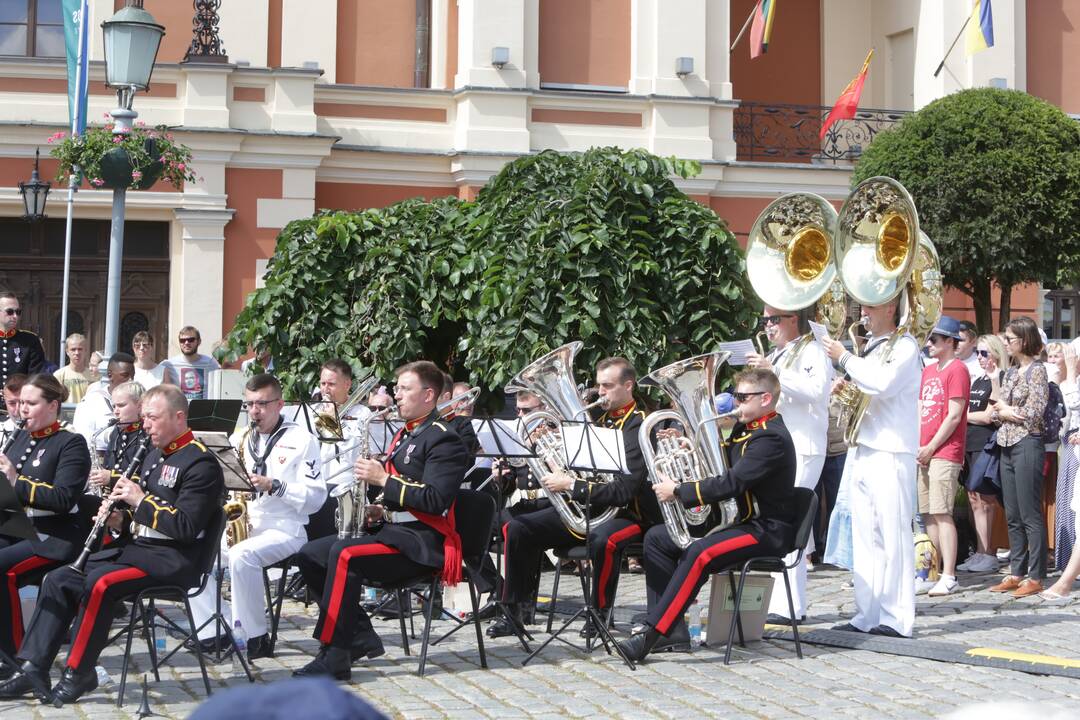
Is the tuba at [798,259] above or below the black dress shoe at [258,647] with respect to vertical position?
above

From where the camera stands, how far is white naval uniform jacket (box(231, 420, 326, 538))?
789 cm

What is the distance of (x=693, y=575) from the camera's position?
7.37m

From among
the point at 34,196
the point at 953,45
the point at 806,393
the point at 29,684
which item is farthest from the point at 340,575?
the point at 953,45

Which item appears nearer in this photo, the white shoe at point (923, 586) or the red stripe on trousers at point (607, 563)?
the red stripe on trousers at point (607, 563)

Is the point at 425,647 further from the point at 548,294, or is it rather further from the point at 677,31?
the point at 677,31

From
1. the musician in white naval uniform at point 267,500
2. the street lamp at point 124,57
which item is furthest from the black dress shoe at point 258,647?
the street lamp at point 124,57

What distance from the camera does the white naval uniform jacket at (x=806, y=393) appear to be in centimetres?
837

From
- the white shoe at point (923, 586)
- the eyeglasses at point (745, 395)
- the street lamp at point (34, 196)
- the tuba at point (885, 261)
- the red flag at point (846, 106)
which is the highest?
the red flag at point (846, 106)

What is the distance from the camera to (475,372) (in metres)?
12.1

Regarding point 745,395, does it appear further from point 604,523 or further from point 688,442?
point 604,523

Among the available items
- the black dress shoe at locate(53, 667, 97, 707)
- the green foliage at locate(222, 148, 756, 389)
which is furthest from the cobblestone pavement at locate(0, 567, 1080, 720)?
the green foliage at locate(222, 148, 756, 389)

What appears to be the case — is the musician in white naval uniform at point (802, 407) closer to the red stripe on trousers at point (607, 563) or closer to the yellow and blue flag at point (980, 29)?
the red stripe on trousers at point (607, 563)

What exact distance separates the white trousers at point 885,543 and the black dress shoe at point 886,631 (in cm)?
2

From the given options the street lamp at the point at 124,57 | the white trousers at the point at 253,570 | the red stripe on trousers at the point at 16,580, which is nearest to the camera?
the red stripe on trousers at the point at 16,580
